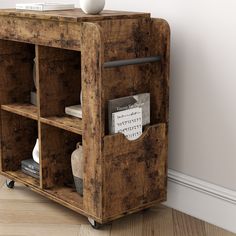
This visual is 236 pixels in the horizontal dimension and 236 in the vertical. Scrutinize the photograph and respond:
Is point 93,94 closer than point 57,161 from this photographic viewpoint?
Yes

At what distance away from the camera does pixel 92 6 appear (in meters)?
1.96

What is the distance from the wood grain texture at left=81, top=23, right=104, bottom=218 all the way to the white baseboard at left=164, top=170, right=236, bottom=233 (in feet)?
1.36

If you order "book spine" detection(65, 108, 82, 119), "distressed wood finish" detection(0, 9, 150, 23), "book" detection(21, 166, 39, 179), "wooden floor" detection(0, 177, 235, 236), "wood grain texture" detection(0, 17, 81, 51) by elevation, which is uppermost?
"distressed wood finish" detection(0, 9, 150, 23)

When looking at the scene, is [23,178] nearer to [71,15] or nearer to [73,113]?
[73,113]

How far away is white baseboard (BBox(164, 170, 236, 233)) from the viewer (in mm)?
2031

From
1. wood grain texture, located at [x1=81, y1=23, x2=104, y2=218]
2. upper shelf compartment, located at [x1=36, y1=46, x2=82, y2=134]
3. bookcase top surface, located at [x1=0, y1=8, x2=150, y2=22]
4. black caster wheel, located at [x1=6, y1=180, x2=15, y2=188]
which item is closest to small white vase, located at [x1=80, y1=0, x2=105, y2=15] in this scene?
bookcase top surface, located at [x1=0, y1=8, x2=150, y2=22]

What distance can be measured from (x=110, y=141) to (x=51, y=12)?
22.2 inches

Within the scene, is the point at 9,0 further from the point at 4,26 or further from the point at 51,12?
the point at 51,12

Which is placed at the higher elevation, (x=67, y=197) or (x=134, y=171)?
(x=134, y=171)

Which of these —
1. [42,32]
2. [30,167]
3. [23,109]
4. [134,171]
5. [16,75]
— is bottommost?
[30,167]

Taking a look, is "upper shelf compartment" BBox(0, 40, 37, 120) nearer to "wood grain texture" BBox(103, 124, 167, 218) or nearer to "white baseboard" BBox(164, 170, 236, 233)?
"wood grain texture" BBox(103, 124, 167, 218)

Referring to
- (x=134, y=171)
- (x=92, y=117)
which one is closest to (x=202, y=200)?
(x=134, y=171)

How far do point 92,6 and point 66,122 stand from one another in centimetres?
45

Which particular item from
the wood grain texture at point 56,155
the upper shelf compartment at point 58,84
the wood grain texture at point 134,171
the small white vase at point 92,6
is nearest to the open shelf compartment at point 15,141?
the wood grain texture at point 56,155
